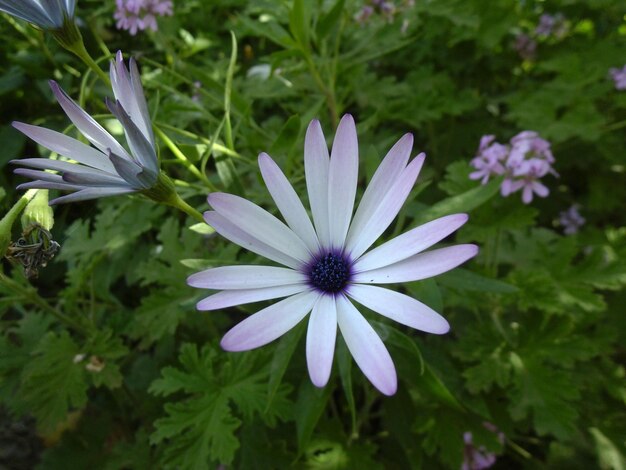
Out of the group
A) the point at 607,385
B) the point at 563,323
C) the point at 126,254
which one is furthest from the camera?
the point at 126,254

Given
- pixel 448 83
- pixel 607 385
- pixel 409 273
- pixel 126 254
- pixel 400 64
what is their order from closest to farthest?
pixel 409 273 < pixel 607 385 < pixel 126 254 < pixel 448 83 < pixel 400 64

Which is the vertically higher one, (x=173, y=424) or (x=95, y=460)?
(x=173, y=424)

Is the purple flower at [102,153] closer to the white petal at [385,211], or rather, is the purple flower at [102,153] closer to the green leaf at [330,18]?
the white petal at [385,211]

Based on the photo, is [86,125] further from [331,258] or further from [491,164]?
[491,164]

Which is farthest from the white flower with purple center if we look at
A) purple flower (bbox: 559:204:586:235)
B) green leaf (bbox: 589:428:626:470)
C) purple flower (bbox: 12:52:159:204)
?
purple flower (bbox: 559:204:586:235)

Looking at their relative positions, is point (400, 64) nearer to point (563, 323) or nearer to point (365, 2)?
point (365, 2)

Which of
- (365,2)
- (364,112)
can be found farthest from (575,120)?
(365,2)

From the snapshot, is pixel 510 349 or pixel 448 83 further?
pixel 448 83

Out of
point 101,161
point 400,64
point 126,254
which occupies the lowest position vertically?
point 126,254
